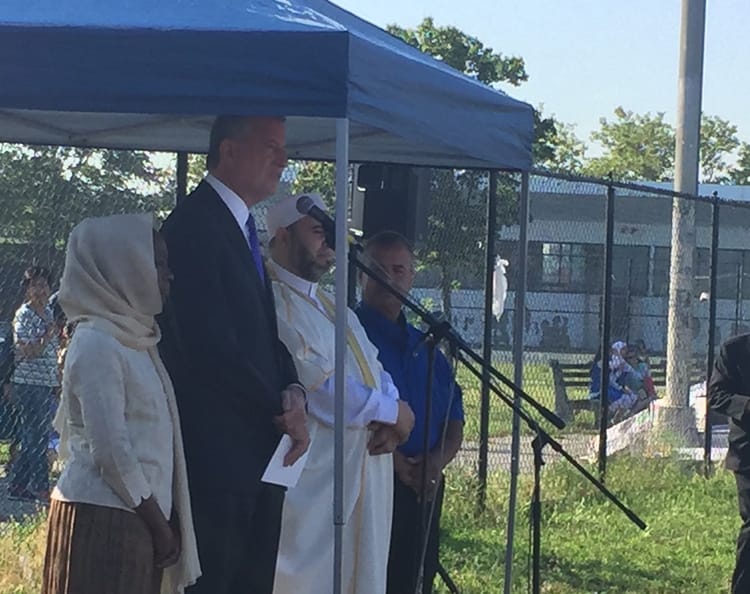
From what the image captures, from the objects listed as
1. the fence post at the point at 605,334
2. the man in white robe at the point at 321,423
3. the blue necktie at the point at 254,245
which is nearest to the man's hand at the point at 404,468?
the man in white robe at the point at 321,423

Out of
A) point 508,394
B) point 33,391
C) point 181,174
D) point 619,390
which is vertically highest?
point 181,174

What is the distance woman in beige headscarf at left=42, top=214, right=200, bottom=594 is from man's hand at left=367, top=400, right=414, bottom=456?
3.76 ft

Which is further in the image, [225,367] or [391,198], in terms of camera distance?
[391,198]

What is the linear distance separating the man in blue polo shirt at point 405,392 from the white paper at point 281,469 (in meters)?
1.03

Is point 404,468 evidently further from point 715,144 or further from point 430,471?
point 715,144

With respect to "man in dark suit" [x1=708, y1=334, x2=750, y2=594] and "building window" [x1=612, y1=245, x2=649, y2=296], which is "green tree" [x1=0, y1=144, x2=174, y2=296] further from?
"building window" [x1=612, y1=245, x2=649, y2=296]

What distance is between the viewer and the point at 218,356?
3.82 meters

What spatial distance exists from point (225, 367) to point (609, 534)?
538 cm

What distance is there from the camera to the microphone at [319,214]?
4.20 metres

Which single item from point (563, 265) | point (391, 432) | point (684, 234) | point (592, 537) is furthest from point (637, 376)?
point (391, 432)

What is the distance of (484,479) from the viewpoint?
872 cm

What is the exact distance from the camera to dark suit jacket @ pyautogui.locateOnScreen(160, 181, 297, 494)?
3842 millimetres

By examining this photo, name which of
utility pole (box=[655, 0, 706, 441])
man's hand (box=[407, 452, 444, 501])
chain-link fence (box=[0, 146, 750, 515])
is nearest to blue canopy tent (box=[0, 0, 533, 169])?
man's hand (box=[407, 452, 444, 501])

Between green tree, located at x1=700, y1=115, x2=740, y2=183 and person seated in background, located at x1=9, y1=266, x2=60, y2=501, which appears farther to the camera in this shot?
green tree, located at x1=700, y1=115, x2=740, y2=183
